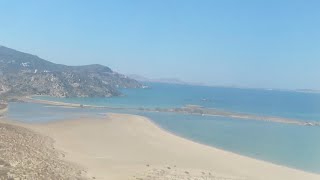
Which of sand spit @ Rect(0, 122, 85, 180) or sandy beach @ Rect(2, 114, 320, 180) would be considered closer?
sand spit @ Rect(0, 122, 85, 180)

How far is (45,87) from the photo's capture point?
131 metres

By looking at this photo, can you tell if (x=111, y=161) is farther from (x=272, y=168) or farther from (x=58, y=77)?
(x=58, y=77)

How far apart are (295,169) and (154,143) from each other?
1406cm

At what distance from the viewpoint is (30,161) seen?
25.5m

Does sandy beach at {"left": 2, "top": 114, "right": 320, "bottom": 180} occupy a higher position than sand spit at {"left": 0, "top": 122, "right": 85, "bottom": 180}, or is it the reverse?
sand spit at {"left": 0, "top": 122, "right": 85, "bottom": 180}

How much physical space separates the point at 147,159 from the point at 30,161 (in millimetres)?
11007

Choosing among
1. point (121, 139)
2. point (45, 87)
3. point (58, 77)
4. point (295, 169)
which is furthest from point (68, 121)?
point (58, 77)

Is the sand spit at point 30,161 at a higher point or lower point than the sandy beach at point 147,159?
higher

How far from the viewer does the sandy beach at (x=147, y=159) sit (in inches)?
1115

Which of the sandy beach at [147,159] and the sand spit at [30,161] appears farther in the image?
the sandy beach at [147,159]

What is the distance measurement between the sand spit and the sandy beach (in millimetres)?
299

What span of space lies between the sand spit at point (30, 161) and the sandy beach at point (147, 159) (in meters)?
0.30

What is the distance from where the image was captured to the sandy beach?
28312 mm

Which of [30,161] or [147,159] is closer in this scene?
[30,161]
